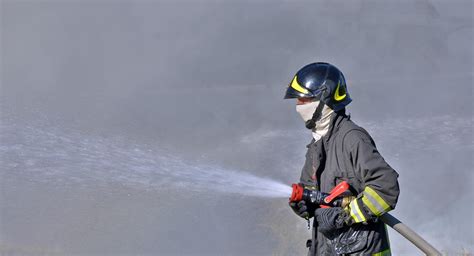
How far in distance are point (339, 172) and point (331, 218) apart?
207 millimetres

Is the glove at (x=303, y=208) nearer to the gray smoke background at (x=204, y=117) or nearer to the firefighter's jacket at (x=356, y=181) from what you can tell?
the firefighter's jacket at (x=356, y=181)

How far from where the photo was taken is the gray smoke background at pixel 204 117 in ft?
21.0

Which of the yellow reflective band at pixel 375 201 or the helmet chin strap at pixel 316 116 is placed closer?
the yellow reflective band at pixel 375 201

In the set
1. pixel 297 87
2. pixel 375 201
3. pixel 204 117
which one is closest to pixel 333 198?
pixel 375 201

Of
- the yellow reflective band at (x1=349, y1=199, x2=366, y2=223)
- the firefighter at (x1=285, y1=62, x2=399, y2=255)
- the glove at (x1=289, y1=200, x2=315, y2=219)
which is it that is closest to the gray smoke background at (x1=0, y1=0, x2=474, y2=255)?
the glove at (x1=289, y1=200, x2=315, y2=219)

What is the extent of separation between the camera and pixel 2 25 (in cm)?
1116

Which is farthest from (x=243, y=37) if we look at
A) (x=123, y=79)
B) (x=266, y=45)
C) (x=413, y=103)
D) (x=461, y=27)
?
(x=461, y=27)

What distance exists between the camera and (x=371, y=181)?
2805 millimetres

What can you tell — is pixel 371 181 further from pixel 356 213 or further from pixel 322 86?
pixel 322 86

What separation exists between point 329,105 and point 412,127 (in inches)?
267

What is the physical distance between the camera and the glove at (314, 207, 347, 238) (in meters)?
2.94

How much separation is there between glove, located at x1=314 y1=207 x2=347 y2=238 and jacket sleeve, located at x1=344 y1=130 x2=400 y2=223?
7cm

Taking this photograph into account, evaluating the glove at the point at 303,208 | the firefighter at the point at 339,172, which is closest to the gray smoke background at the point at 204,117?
the glove at the point at 303,208

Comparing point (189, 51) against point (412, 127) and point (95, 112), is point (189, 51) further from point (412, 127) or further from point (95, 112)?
point (412, 127)
